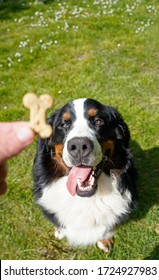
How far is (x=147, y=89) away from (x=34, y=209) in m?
2.61

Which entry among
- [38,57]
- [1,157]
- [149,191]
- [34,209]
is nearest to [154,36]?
[38,57]

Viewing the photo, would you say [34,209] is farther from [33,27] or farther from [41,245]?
[33,27]

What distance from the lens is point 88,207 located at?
9.72 feet

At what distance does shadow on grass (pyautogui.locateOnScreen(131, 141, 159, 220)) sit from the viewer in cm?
357

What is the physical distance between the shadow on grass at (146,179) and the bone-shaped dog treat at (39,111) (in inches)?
91.4

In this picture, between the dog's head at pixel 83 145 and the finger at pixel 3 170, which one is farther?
the dog's head at pixel 83 145

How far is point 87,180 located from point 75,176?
0.10 metres

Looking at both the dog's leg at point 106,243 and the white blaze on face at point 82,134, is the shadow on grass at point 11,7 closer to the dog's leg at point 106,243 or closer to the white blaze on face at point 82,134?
the white blaze on face at point 82,134

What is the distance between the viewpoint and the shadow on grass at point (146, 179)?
357 cm

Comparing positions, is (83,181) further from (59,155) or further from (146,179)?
(146,179)

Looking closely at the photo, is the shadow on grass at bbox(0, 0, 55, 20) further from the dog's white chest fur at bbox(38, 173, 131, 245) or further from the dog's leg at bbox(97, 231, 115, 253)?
the dog's leg at bbox(97, 231, 115, 253)

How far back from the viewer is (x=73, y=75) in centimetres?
543

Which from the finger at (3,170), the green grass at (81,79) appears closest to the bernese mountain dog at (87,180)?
the green grass at (81,79)

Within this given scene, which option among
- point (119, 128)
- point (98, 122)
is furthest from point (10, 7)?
point (98, 122)
